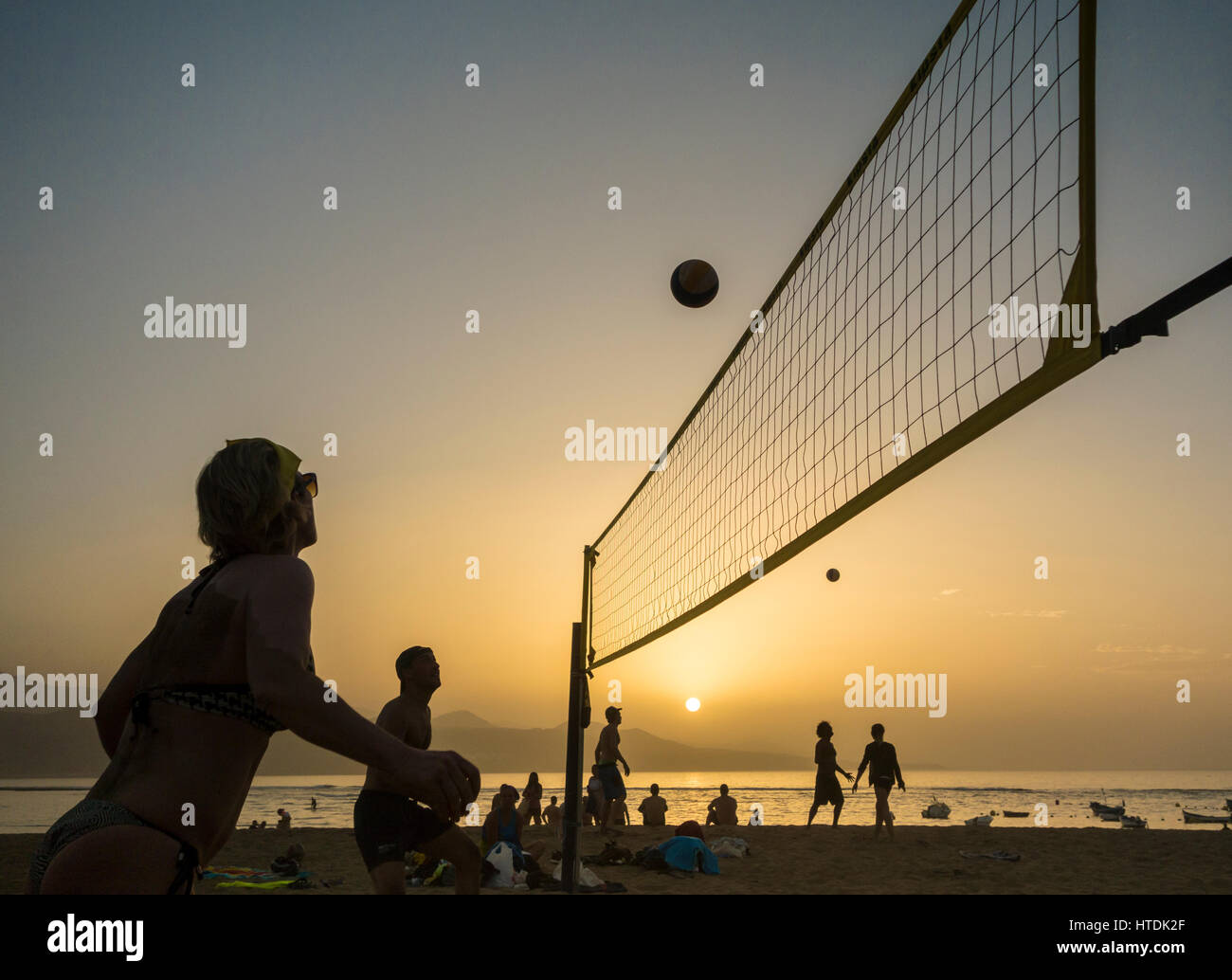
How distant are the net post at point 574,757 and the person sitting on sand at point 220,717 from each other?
5597 millimetres

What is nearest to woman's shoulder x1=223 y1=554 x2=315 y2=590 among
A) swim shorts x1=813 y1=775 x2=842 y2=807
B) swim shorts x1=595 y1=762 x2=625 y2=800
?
swim shorts x1=595 y1=762 x2=625 y2=800

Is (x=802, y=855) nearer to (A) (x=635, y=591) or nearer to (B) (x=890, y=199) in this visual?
(A) (x=635, y=591)

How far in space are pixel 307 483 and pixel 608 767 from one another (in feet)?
38.7

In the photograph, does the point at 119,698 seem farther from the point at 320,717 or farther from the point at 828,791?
the point at 828,791

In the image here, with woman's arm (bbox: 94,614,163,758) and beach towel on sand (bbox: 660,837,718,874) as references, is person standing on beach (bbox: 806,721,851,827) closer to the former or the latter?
beach towel on sand (bbox: 660,837,718,874)

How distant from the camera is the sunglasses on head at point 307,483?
5.74 ft

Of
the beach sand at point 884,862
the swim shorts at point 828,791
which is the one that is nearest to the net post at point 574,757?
the beach sand at point 884,862

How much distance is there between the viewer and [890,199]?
16.1 ft

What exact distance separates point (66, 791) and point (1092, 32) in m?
68.1

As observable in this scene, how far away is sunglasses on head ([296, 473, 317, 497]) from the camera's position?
68.9 inches

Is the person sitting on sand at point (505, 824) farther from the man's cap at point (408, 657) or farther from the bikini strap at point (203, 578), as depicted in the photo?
the bikini strap at point (203, 578)

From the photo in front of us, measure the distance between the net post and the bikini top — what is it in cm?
562
